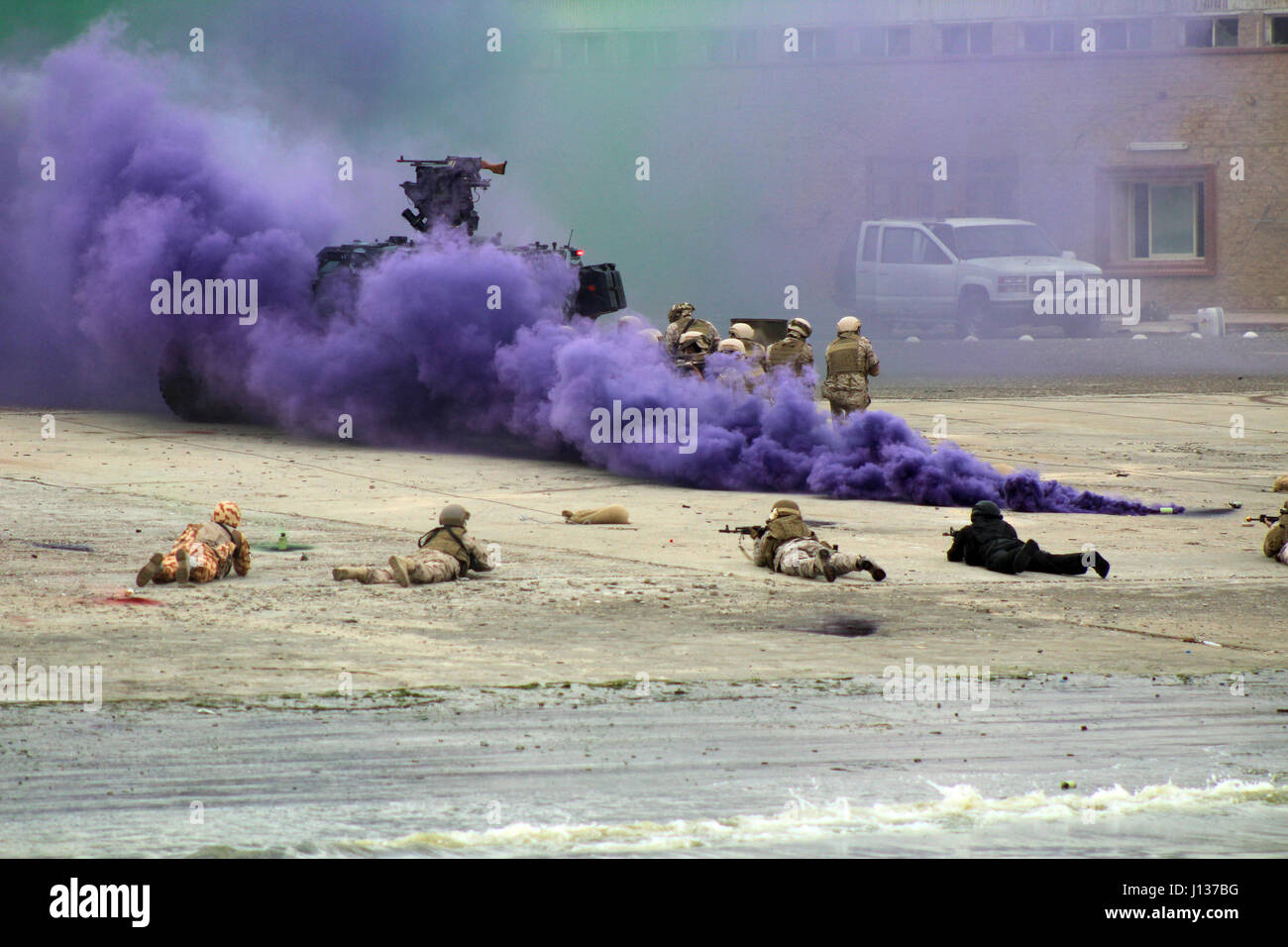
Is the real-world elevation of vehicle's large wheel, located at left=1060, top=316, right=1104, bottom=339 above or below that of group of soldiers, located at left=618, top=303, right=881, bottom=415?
above

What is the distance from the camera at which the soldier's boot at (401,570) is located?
8703 millimetres

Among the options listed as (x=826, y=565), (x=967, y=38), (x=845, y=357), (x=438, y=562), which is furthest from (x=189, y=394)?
(x=967, y=38)

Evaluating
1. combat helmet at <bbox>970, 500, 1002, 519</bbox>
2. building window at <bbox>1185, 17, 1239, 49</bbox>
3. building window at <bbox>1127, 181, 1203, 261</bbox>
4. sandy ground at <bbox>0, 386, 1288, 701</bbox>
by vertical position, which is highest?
building window at <bbox>1185, 17, 1239, 49</bbox>

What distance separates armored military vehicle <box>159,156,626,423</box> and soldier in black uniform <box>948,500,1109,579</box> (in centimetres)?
693

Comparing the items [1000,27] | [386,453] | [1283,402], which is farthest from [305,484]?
[1000,27]

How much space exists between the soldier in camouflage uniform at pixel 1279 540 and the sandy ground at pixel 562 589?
0.31 feet

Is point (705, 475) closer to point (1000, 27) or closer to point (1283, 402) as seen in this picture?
point (1283, 402)

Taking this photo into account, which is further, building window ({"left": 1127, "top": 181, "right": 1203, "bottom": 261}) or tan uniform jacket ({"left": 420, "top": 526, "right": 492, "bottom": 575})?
building window ({"left": 1127, "top": 181, "right": 1203, "bottom": 261})

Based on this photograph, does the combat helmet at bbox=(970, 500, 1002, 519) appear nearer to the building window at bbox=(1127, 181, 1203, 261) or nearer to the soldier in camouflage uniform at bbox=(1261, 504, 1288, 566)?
the soldier in camouflage uniform at bbox=(1261, 504, 1288, 566)

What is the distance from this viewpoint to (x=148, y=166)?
17.1 meters

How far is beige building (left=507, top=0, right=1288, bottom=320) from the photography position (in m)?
33.3

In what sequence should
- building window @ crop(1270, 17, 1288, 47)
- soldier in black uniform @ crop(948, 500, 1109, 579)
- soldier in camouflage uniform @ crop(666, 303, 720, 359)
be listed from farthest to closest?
building window @ crop(1270, 17, 1288, 47) < soldier in camouflage uniform @ crop(666, 303, 720, 359) < soldier in black uniform @ crop(948, 500, 1109, 579)

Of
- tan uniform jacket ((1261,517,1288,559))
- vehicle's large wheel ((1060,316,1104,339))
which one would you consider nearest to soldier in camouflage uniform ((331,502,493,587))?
tan uniform jacket ((1261,517,1288,559))

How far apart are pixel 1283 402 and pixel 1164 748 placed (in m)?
14.8
